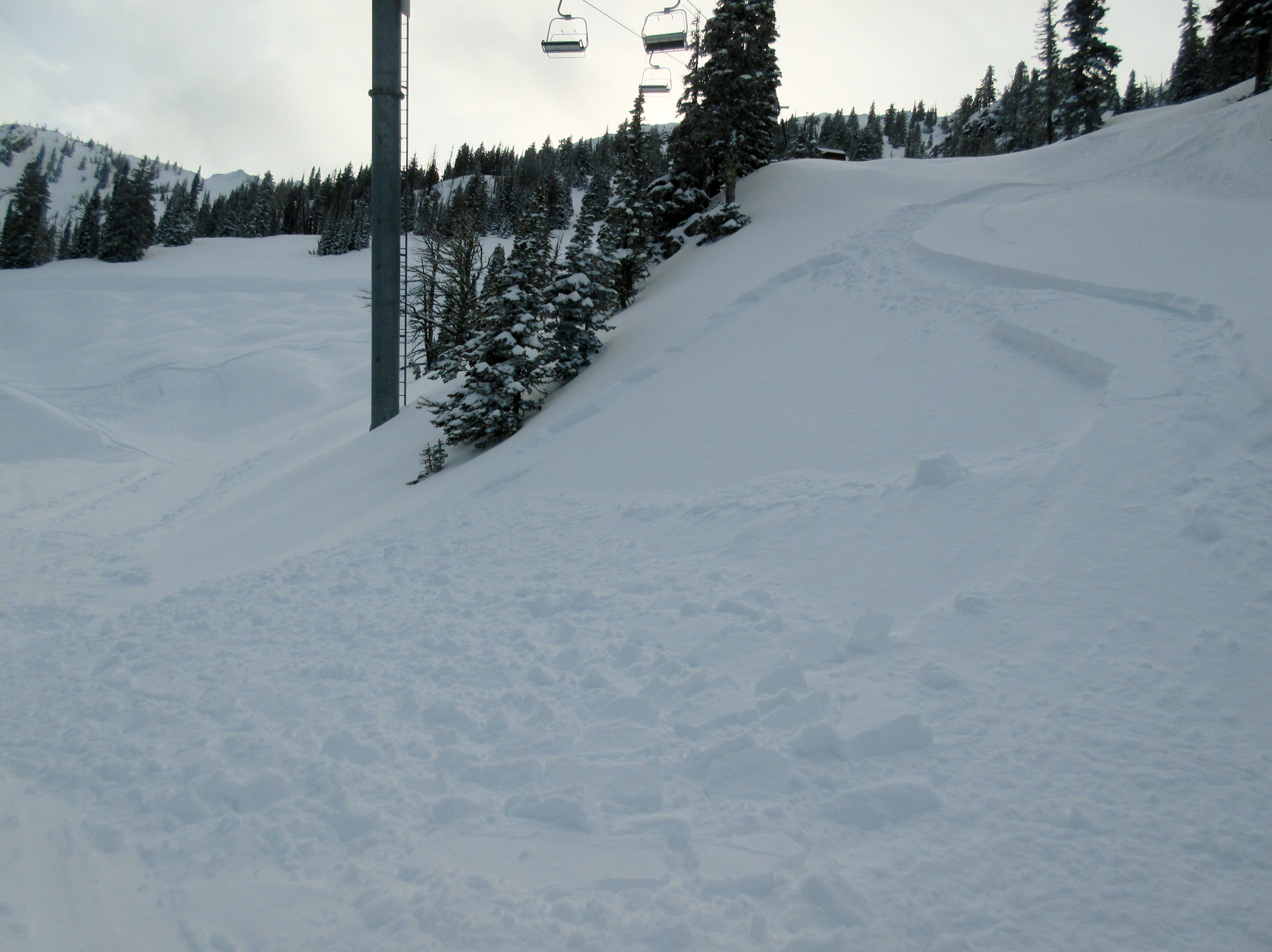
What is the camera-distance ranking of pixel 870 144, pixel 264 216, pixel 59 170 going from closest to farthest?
pixel 870 144, pixel 264 216, pixel 59 170

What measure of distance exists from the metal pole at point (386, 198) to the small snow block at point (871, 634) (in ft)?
42.5

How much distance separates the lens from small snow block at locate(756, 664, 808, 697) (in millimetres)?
4082

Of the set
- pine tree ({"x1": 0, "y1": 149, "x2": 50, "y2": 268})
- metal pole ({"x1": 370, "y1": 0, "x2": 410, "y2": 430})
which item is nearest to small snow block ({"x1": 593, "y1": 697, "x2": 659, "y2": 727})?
metal pole ({"x1": 370, "y1": 0, "x2": 410, "y2": 430})

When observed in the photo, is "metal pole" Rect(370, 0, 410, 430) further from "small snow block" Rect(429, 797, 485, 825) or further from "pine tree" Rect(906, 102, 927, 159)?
"pine tree" Rect(906, 102, 927, 159)

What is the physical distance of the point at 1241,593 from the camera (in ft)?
13.5

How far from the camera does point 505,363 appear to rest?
1206 centimetres

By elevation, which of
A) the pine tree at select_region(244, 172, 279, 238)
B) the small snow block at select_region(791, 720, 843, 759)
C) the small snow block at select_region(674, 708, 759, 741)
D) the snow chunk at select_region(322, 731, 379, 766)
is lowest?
the snow chunk at select_region(322, 731, 379, 766)

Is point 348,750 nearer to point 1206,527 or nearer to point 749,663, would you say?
point 749,663

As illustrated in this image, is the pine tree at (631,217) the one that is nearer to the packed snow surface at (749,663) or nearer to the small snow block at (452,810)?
the packed snow surface at (749,663)

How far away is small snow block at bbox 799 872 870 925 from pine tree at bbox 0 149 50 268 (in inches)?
2723

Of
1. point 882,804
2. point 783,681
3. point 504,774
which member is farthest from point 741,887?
point 504,774

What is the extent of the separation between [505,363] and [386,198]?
5784 millimetres

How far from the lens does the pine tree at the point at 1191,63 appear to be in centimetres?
4244

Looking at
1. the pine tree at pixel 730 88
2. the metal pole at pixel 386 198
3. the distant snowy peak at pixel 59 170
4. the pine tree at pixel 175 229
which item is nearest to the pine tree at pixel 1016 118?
the pine tree at pixel 730 88
